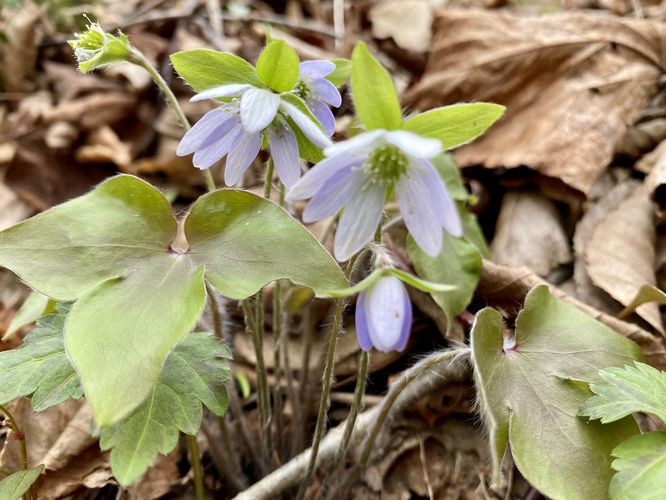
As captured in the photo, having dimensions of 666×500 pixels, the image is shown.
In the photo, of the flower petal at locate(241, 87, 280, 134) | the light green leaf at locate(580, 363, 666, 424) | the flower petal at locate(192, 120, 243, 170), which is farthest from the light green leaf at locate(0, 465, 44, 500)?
the light green leaf at locate(580, 363, 666, 424)

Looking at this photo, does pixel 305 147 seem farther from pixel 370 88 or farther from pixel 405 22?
pixel 405 22

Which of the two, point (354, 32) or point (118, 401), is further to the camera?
point (354, 32)

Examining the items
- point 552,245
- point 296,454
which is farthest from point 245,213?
point 552,245

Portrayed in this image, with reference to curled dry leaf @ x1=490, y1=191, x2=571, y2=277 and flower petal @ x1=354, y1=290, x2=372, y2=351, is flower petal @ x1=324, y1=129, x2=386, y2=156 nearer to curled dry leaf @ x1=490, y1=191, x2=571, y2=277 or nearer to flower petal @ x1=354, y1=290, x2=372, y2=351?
flower petal @ x1=354, y1=290, x2=372, y2=351

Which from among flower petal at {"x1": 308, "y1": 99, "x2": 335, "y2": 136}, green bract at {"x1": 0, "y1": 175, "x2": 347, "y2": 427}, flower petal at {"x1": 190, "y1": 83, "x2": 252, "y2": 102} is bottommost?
green bract at {"x1": 0, "y1": 175, "x2": 347, "y2": 427}

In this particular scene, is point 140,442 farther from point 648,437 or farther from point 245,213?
point 648,437

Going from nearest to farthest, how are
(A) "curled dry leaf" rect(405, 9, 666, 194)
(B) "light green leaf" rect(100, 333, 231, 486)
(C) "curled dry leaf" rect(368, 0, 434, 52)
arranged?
(B) "light green leaf" rect(100, 333, 231, 486)
(A) "curled dry leaf" rect(405, 9, 666, 194)
(C) "curled dry leaf" rect(368, 0, 434, 52)
